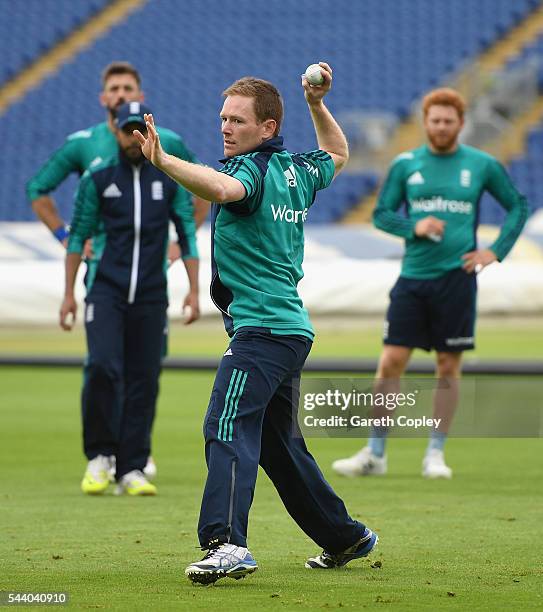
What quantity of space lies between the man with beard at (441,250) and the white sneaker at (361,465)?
0.05m

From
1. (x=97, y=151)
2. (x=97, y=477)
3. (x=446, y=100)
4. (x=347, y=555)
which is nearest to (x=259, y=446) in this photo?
(x=347, y=555)

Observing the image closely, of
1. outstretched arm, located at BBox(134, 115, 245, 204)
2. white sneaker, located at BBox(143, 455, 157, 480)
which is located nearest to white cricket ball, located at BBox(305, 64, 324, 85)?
outstretched arm, located at BBox(134, 115, 245, 204)

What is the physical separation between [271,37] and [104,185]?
2153 centimetres

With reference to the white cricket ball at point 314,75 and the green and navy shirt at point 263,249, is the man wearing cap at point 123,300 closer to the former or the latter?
the white cricket ball at point 314,75

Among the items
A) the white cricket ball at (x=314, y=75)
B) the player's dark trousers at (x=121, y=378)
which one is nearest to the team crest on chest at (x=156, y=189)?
the player's dark trousers at (x=121, y=378)

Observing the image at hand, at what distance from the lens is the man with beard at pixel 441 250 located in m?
7.98

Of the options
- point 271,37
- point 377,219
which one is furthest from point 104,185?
point 271,37

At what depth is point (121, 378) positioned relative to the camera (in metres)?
Answer: 7.07

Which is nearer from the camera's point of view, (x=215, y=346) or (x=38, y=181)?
(x=38, y=181)

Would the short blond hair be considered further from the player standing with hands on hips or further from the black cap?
the player standing with hands on hips

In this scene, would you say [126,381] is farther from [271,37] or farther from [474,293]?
[271,37]

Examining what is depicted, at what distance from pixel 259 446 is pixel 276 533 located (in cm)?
137

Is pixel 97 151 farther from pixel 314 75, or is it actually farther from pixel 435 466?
pixel 314 75

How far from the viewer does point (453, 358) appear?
317 inches
